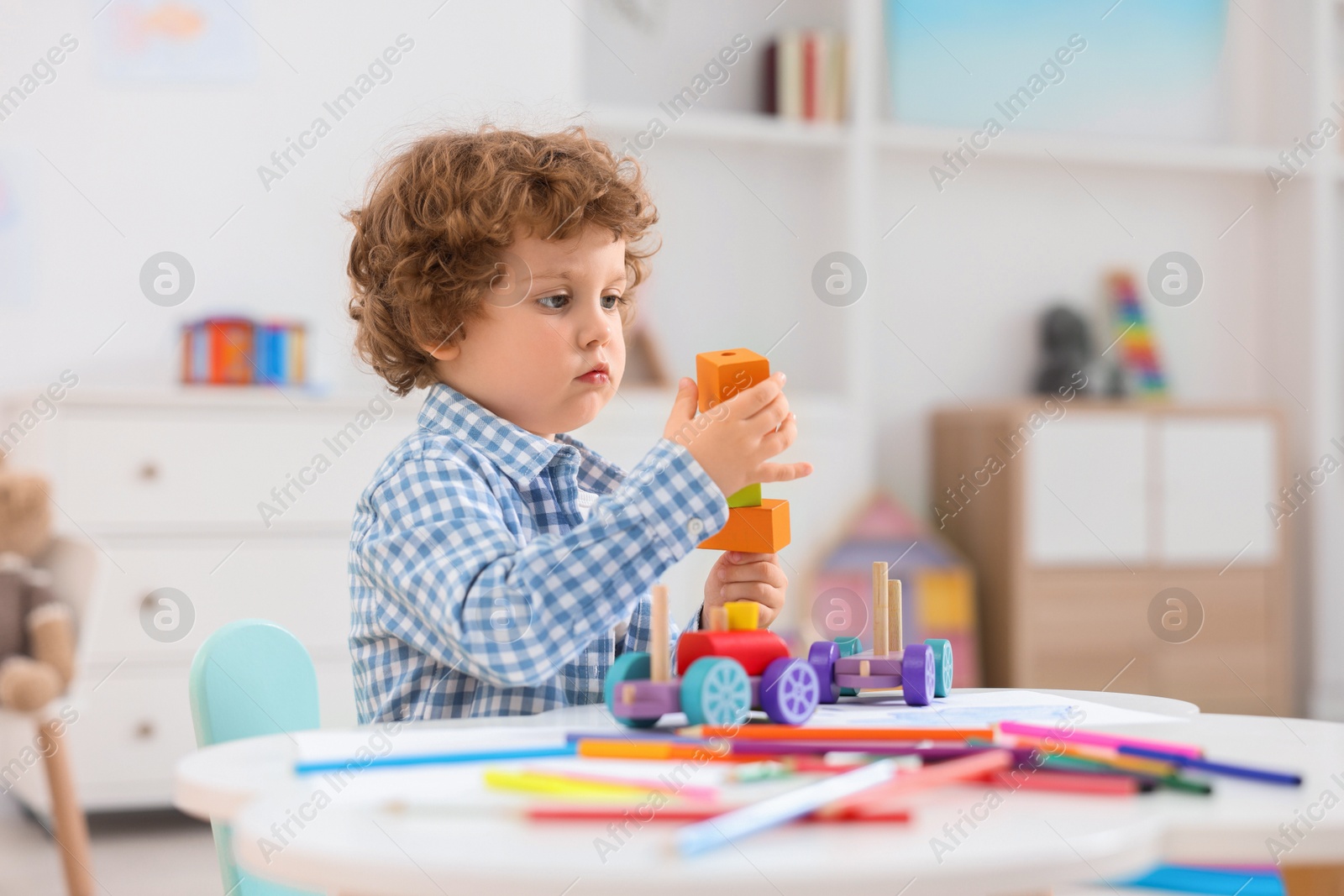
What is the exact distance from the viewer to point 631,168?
1278 millimetres

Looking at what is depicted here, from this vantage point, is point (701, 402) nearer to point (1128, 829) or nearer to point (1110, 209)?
point (1128, 829)

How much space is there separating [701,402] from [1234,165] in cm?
322

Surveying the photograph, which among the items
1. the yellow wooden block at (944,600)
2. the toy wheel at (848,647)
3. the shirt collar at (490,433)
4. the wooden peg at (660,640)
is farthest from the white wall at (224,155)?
the wooden peg at (660,640)

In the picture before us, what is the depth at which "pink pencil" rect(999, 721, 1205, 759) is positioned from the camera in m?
0.60

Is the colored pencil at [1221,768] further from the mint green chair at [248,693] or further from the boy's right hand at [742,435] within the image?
the mint green chair at [248,693]

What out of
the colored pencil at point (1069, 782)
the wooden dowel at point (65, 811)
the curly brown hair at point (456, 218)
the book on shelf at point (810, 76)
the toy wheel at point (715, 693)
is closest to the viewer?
the colored pencil at point (1069, 782)

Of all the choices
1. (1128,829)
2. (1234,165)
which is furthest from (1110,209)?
(1128,829)

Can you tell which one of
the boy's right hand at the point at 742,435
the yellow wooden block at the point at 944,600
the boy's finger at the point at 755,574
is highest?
the boy's right hand at the point at 742,435

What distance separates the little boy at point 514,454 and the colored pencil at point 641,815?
23cm

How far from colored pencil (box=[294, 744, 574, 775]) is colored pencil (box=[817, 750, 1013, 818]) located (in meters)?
0.17

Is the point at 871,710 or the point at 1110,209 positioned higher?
the point at 1110,209

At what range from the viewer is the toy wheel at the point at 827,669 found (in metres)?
0.83

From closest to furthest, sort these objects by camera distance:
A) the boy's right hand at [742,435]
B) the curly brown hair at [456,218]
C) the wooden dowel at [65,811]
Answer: the boy's right hand at [742,435]
the curly brown hair at [456,218]
the wooden dowel at [65,811]

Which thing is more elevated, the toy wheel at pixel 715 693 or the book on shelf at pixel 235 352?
the book on shelf at pixel 235 352
